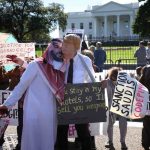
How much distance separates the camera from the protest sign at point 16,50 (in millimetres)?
9009

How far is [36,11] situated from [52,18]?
288 cm

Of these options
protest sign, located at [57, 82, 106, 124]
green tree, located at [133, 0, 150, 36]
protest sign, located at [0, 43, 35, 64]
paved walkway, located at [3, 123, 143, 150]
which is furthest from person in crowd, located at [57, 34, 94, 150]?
green tree, located at [133, 0, 150, 36]

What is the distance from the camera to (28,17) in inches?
3081

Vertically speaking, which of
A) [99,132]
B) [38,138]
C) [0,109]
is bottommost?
[99,132]

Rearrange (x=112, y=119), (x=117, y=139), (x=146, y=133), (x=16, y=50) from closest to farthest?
1. (x=146, y=133)
2. (x=112, y=119)
3. (x=117, y=139)
4. (x=16, y=50)

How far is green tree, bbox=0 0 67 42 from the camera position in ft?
249

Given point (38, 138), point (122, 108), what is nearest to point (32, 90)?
point (38, 138)

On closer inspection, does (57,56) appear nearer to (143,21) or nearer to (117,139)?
(117,139)

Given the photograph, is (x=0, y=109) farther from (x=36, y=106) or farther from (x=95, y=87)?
(x=95, y=87)

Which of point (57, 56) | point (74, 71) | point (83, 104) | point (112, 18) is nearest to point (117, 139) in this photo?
point (83, 104)

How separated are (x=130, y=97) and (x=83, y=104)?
1.01 m

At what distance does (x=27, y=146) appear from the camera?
16.7ft

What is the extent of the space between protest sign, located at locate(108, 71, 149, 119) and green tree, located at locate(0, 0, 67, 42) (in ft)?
228

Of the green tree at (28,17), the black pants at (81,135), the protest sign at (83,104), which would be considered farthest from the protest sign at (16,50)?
the green tree at (28,17)
